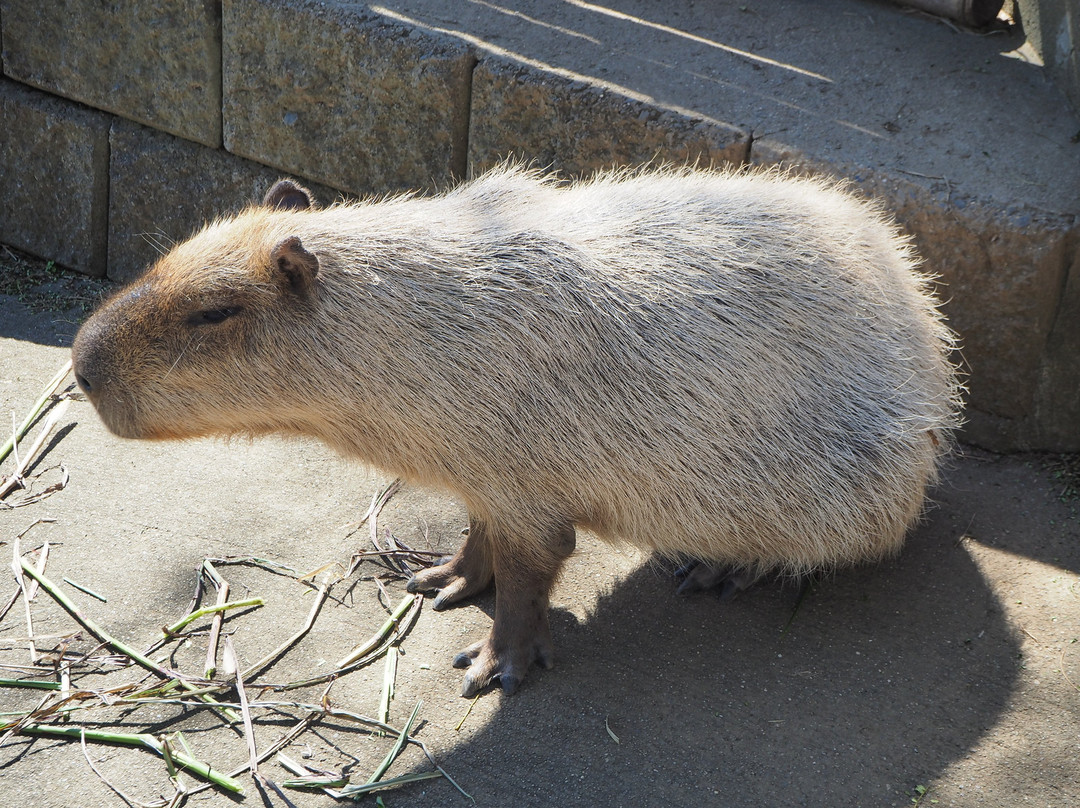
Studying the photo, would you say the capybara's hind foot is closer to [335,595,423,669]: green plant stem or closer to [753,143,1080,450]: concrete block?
[335,595,423,669]: green plant stem

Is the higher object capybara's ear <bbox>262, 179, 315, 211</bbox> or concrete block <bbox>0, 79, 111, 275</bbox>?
capybara's ear <bbox>262, 179, 315, 211</bbox>

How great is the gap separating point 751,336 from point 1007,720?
1.21 metres

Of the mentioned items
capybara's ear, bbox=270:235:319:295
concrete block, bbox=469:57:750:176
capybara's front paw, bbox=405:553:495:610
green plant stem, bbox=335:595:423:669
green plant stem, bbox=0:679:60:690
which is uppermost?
concrete block, bbox=469:57:750:176

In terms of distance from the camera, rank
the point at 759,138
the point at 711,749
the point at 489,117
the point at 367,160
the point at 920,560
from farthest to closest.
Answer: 1. the point at 367,160
2. the point at 489,117
3. the point at 759,138
4. the point at 920,560
5. the point at 711,749

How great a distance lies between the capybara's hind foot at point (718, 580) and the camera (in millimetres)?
3215

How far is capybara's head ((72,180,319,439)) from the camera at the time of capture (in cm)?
270

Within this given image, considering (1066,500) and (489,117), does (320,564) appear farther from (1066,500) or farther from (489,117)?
(1066,500)

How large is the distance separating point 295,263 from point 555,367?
2.38ft

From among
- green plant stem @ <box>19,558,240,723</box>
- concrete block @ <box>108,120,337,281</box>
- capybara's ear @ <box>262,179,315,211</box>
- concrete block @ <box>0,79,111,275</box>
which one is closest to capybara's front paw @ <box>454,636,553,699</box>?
green plant stem @ <box>19,558,240,723</box>

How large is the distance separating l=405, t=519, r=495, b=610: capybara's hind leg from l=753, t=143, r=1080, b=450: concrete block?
1646 millimetres

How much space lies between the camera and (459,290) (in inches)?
108

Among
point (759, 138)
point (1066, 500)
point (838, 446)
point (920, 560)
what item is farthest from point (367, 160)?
point (1066, 500)

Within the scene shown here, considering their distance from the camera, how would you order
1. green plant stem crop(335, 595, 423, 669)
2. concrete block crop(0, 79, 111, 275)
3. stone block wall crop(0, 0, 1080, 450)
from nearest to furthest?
green plant stem crop(335, 595, 423, 669), stone block wall crop(0, 0, 1080, 450), concrete block crop(0, 79, 111, 275)

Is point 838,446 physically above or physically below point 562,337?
below
